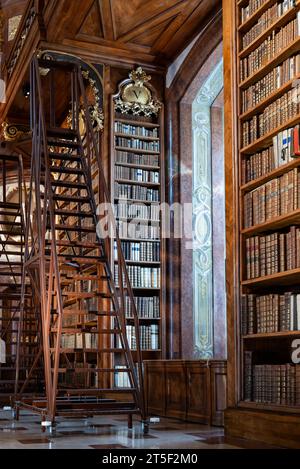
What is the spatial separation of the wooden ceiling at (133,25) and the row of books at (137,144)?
978 mm

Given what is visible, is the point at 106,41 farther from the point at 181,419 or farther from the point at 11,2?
the point at 11,2

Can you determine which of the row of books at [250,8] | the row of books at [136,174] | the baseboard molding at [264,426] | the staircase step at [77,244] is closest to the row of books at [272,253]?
the baseboard molding at [264,426]

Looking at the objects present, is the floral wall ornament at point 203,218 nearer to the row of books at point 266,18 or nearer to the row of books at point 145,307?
the row of books at point 145,307

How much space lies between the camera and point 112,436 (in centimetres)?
459

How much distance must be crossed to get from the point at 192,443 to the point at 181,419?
1.76 metres

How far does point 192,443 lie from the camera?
13.7ft

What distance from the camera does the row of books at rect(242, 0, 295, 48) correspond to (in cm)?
421

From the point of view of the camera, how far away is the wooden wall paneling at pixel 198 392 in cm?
545

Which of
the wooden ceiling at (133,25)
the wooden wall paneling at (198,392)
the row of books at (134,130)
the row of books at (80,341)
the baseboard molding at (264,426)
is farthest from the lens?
the row of books at (80,341)

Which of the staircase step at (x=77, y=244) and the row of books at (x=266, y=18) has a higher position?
the row of books at (x=266, y=18)

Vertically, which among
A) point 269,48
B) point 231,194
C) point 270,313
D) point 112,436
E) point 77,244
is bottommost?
point 112,436

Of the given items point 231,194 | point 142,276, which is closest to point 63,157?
point 142,276

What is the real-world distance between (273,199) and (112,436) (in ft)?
6.31

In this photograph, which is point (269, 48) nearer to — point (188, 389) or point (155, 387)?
point (188, 389)
